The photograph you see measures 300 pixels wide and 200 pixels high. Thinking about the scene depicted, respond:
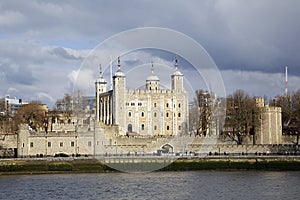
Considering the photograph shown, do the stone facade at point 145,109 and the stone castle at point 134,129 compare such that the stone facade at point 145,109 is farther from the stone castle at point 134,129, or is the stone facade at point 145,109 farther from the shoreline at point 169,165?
the shoreline at point 169,165

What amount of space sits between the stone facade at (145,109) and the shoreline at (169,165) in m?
36.0

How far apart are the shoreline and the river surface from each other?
253 centimetres

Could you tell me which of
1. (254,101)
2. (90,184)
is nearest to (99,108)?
(254,101)

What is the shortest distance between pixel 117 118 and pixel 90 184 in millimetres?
50939

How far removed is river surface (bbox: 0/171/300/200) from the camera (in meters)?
47.3

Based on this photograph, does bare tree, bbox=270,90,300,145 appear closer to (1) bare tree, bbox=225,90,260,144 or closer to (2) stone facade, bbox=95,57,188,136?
(1) bare tree, bbox=225,90,260,144

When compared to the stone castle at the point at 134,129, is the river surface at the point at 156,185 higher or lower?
lower

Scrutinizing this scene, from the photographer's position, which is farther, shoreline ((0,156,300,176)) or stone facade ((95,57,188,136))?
stone facade ((95,57,188,136))

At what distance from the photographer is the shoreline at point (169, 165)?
218 feet

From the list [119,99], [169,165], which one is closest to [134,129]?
[119,99]

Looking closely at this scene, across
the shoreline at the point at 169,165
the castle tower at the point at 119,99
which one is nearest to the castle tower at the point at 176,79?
the castle tower at the point at 119,99

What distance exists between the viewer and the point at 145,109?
107 metres

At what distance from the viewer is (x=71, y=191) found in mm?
49688

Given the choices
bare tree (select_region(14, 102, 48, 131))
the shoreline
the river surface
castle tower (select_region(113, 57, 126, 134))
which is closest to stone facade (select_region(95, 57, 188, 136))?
castle tower (select_region(113, 57, 126, 134))
